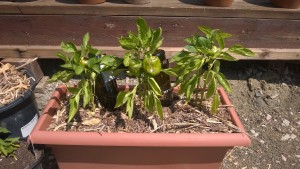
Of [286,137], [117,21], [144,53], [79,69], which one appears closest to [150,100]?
[144,53]

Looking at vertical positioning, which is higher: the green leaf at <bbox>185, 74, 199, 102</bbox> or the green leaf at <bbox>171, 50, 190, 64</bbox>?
the green leaf at <bbox>171, 50, 190, 64</bbox>

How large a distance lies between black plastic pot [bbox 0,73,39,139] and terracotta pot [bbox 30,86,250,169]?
444 mm

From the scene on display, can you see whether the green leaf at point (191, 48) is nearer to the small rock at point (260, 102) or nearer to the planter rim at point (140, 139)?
the planter rim at point (140, 139)

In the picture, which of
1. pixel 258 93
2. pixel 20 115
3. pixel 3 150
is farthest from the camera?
pixel 258 93

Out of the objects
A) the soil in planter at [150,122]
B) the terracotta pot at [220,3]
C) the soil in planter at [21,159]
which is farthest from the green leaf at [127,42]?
the terracotta pot at [220,3]

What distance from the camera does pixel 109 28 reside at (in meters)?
2.04

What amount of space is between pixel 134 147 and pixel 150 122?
0.13 metres

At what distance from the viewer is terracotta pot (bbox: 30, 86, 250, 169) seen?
107 centimetres

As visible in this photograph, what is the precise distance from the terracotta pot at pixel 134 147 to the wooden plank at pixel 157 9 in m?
0.90

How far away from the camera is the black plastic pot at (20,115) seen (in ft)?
5.17

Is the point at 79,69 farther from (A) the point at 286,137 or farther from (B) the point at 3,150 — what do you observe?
(A) the point at 286,137

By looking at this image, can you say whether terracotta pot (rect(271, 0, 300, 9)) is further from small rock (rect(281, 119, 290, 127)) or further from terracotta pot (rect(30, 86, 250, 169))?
terracotta pot (rect(30, 86, 250, 169))

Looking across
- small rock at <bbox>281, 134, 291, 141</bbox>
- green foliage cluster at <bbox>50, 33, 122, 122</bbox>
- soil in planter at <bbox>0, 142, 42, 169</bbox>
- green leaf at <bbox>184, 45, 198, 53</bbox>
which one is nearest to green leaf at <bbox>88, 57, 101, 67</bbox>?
green foliage cluster at <bbox>50, 33, 122, 122</bbox>

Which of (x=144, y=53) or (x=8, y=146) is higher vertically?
(x=144, y=53)
